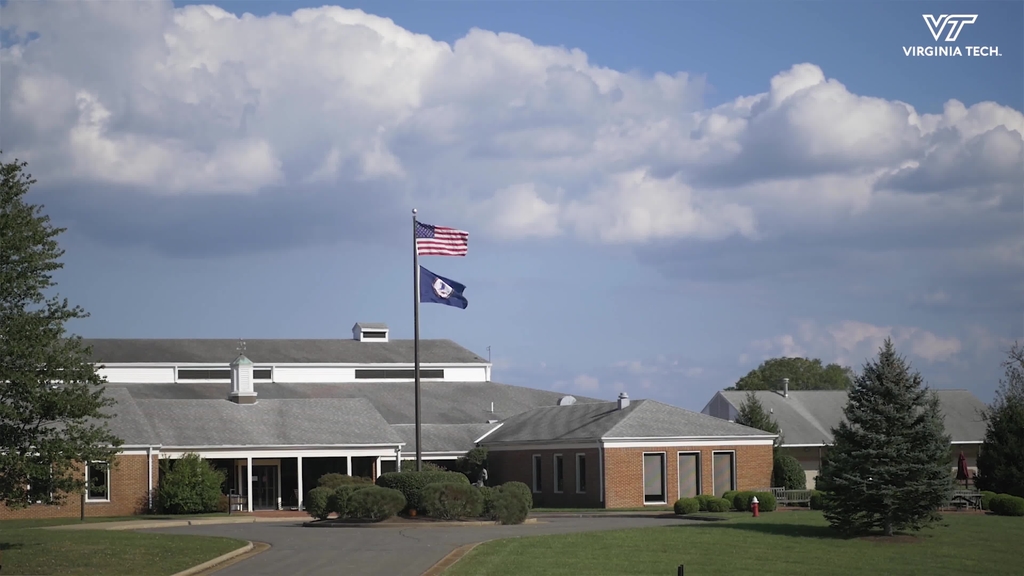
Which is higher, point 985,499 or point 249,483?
point 249,483

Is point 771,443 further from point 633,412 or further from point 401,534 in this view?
point 401,534

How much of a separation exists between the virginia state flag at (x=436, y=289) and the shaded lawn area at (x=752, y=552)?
37.0 feet

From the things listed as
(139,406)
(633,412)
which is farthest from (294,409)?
(633,412)

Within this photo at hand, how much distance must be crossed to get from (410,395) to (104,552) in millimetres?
43477

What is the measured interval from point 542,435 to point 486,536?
2324 cm

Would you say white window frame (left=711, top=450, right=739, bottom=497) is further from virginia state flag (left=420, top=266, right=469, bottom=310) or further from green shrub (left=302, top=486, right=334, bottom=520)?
green shrub (left=302, top=486, right=334, bottom=520)

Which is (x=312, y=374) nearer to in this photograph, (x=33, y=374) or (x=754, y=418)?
(x=754, y=418)

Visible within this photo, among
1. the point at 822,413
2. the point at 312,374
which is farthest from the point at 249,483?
the point at 822,413

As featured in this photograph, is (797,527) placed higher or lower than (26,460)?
lower

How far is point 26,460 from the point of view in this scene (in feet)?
89.4

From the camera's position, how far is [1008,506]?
40.4 metres

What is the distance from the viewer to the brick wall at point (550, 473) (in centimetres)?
5056

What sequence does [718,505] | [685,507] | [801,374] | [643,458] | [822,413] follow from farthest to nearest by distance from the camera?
[801,374]
[822,413]
[643,458]
[718,505]
[685,507]

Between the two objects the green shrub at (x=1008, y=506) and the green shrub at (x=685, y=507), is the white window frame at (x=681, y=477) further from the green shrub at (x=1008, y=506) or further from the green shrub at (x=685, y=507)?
the green shrub at (x=1008, y=506)
